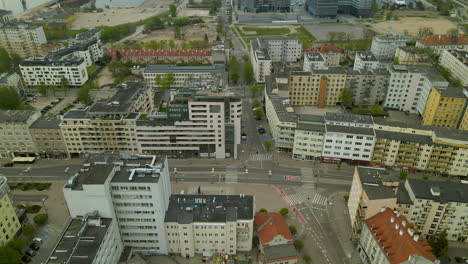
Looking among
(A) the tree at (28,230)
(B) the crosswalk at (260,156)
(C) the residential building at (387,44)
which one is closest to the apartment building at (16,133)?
(A) the tree at (28,230)

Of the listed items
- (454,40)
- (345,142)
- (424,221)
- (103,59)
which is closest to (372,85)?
(345,142)

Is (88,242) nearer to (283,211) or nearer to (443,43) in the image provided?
(283,211)

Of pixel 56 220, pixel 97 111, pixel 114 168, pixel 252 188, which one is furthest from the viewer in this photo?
pixel 97 111

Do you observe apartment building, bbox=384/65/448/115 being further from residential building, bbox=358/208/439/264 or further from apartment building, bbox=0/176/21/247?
apartment building, bbox=0/176/21/247

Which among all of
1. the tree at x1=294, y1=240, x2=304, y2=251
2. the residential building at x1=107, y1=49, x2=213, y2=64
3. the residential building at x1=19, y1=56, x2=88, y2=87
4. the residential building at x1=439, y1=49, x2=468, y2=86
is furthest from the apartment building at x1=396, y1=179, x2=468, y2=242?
the residential building at x1=19, y1=56, x2=88, y2=87

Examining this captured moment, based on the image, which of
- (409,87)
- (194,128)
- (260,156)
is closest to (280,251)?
(260,156)

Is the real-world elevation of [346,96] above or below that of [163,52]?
below

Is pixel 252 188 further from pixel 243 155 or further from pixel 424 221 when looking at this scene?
pixel 424 221
